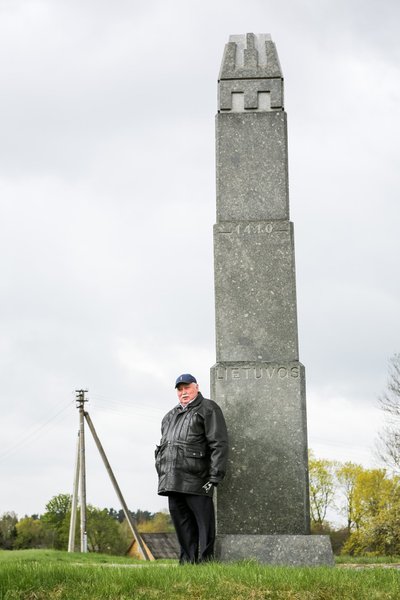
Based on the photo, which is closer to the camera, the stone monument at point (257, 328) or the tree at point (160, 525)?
the stone monument at point (257, 328)

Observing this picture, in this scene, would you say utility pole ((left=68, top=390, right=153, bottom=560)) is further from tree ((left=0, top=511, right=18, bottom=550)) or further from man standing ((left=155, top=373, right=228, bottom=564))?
tree ((left=0, top=511, right=18, bottom=550))

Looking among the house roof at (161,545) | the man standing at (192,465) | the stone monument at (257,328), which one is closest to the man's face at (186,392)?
the man standing at (192,465)

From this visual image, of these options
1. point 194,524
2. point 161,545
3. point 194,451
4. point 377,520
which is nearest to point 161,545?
point 161,545

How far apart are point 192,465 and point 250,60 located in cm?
506

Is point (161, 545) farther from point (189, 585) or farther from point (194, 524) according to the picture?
point (189, 585)

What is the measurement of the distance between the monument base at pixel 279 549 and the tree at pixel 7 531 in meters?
50.6

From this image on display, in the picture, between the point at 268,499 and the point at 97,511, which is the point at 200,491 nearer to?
the point at 268,499

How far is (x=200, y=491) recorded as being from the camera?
9.09 meters

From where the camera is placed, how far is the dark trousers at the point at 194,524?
9.15 m

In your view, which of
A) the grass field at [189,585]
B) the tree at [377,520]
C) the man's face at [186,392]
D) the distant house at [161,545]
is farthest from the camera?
the distant house at [161,545]

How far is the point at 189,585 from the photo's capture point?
661cm

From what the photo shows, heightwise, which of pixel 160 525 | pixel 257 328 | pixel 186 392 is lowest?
pixel 160 525

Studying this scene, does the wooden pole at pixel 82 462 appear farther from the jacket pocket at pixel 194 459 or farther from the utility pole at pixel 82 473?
the jacket pocket at pixel 194 459

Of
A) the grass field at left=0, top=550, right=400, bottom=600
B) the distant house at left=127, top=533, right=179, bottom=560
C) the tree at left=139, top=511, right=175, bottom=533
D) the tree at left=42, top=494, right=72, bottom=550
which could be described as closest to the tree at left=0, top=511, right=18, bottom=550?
the tree at left=42, top=494, right=72, bottom=550
